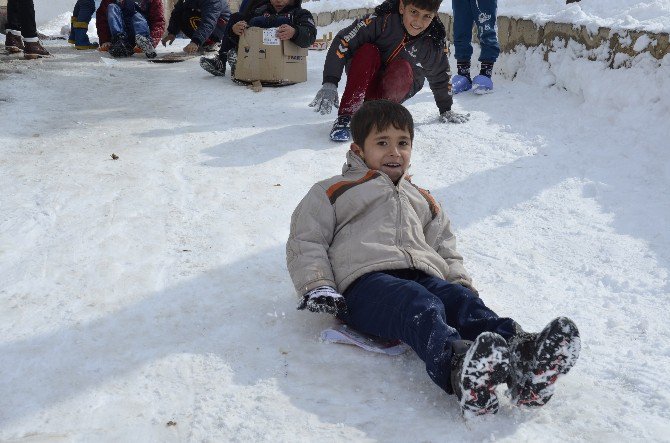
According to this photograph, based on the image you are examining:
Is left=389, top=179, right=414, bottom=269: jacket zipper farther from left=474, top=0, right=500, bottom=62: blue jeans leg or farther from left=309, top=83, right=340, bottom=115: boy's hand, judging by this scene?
left=474, top=0, right=500, bottom=62: blue jeans leg

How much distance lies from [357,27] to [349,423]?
124 inches

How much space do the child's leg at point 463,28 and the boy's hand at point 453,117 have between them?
112 cm

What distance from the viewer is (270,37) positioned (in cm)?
567

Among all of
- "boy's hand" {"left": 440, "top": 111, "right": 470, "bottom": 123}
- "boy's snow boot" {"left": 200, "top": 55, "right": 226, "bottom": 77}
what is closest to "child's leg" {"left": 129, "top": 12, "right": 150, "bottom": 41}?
"boy's snow boot" {"left": 200, "top": 55, "right": 226, "bottom": 77}

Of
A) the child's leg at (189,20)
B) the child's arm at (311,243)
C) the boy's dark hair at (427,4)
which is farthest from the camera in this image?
the child's leg at (189,20)

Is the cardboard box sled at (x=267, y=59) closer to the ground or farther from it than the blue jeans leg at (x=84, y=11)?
closer to the ground

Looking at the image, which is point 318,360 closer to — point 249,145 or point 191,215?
point 191,215

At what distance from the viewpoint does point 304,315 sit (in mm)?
2207

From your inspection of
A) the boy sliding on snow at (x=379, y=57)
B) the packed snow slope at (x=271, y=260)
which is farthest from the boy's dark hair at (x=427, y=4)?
the packed snow slope at (x=271, y=260)

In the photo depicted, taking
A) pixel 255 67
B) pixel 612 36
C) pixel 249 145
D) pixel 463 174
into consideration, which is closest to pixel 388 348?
pixel 463 174

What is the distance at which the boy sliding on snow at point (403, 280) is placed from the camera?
163 cm

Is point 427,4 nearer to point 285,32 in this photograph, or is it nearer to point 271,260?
point 285,32

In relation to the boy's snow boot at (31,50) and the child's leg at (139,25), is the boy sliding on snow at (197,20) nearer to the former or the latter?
the child's leg at (139,25)

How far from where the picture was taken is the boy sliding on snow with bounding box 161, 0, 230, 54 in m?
7.64
